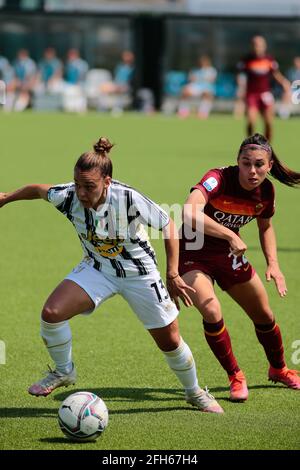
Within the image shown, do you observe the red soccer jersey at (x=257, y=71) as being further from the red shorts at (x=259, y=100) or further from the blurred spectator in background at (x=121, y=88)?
the blurred spectator in background at (x=121, y=88)

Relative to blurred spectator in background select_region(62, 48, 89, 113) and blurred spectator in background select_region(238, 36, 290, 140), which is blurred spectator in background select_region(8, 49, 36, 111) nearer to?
blurred spectator in background select_region(62, 48, 89, 113)

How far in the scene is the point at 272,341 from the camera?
7.12 meters

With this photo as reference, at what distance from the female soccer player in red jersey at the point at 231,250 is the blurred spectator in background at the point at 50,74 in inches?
1147

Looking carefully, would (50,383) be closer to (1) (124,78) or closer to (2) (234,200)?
(2) (234,200)

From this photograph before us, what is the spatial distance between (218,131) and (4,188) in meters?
12.3

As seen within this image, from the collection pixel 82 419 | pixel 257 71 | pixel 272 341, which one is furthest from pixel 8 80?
pixel 82 419

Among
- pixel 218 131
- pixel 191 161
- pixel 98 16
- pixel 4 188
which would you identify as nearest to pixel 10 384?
pixel 4 188

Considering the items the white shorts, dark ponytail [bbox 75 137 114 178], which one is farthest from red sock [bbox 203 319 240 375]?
dark ponytail [bbox 75 137 114 178]

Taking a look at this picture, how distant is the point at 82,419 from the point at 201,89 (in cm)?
3007

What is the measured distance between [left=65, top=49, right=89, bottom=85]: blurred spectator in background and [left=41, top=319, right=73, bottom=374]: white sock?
98.5 ft

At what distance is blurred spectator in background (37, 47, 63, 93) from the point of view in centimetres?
3541

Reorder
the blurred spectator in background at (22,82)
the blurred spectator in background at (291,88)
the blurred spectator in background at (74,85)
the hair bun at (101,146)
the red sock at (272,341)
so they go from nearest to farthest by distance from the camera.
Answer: the hair bun at (101,146)
the red sock at (272,341)
the blurred spectator in background at (291,88)
the blurred spectator in background at (22,82)
the blurred spectator in background at (74,85)

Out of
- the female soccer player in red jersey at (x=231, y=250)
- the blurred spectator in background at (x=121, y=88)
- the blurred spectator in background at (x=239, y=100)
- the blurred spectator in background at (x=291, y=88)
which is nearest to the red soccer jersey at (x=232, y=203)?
the female soccer player in red jersey at (x=231, y=250)

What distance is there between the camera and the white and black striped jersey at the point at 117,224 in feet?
19.9
